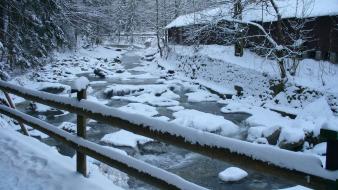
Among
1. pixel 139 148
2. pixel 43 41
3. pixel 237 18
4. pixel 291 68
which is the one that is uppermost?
pixel 237 18

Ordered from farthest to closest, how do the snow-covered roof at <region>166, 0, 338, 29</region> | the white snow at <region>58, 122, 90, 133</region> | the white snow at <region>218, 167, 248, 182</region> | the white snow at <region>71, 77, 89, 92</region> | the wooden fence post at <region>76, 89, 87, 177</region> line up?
1. the snow-covered roof at <region>166, 0, 338, 29</region>
2. the white snow at <region>58, 122, 90, 133</region>
3. the white snow at <region>218, 167, 248, 182</region>
4. the wooden fence post at <region>76, 89, 87, 177</region>
5. the white snow at <region>71, 77, 89, 92</region>

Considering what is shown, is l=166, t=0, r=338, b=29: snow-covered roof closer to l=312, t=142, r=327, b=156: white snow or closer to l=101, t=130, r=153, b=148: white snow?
l=312, t=142, r=327, b=156: white snow

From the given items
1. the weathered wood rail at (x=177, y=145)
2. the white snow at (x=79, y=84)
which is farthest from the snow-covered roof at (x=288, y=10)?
the weathered wood rail at (x=177, y=145)

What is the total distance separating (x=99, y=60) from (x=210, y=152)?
41.9m

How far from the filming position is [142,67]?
38.1 metres

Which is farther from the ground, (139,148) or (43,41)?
(43,41)

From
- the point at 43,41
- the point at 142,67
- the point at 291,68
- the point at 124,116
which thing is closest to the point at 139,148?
the point at 43,41

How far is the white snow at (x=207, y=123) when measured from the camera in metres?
14.9

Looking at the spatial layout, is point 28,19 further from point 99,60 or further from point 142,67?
point 99,60

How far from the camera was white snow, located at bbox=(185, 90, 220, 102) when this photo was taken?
21.7 meters

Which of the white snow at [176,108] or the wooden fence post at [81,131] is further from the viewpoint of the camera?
the white snow at [176,108]

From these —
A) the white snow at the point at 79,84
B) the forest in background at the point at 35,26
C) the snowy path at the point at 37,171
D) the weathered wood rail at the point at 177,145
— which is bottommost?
the snowy path at the point at 37,171

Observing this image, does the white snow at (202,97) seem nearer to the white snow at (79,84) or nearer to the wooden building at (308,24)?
the wooden building at (308,24)

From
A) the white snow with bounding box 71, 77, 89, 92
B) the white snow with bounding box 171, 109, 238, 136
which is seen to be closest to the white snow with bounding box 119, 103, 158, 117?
the white snow with bounding box 171, 109, 238, 136
